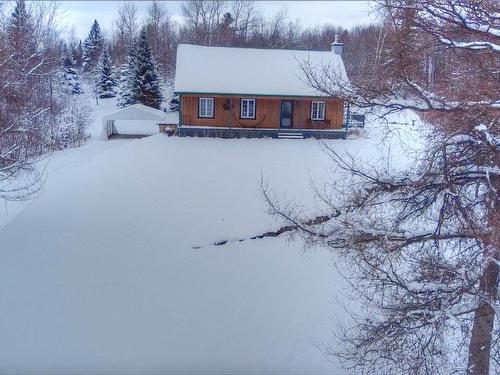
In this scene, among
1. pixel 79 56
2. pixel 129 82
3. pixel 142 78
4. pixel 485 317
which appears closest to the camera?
pixel 485 317

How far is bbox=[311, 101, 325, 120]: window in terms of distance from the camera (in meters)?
25.0

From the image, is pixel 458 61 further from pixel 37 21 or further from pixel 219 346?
pixel 37 21

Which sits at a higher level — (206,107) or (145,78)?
(145,78)

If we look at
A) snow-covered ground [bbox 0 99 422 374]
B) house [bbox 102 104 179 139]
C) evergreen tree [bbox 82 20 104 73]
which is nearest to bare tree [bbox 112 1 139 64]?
evergreen tree [bbox 82 20 104 73]

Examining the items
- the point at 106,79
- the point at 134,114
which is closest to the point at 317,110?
the point at 134,114

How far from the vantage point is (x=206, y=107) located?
24.6m

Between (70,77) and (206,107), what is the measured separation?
20.4 meters

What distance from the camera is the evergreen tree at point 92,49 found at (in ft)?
142

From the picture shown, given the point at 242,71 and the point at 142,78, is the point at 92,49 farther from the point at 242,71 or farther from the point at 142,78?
the point at 242,71

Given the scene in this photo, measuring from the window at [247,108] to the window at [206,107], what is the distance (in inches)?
59.7

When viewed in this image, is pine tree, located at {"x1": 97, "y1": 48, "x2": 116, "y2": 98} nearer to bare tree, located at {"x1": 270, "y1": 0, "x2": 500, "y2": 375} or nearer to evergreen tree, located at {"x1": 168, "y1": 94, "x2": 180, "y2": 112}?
evergreen tree, located at {"x1": 168, "y1": 94, "x2": 180, "y2": 112}

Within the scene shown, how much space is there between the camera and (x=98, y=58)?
42281mm

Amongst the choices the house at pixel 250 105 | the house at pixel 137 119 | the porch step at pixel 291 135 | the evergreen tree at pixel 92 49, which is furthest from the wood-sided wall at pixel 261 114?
the evergreen tree at pixel 92 49

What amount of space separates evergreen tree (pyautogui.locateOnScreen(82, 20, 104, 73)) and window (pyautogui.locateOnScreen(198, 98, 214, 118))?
22362 millimetres
